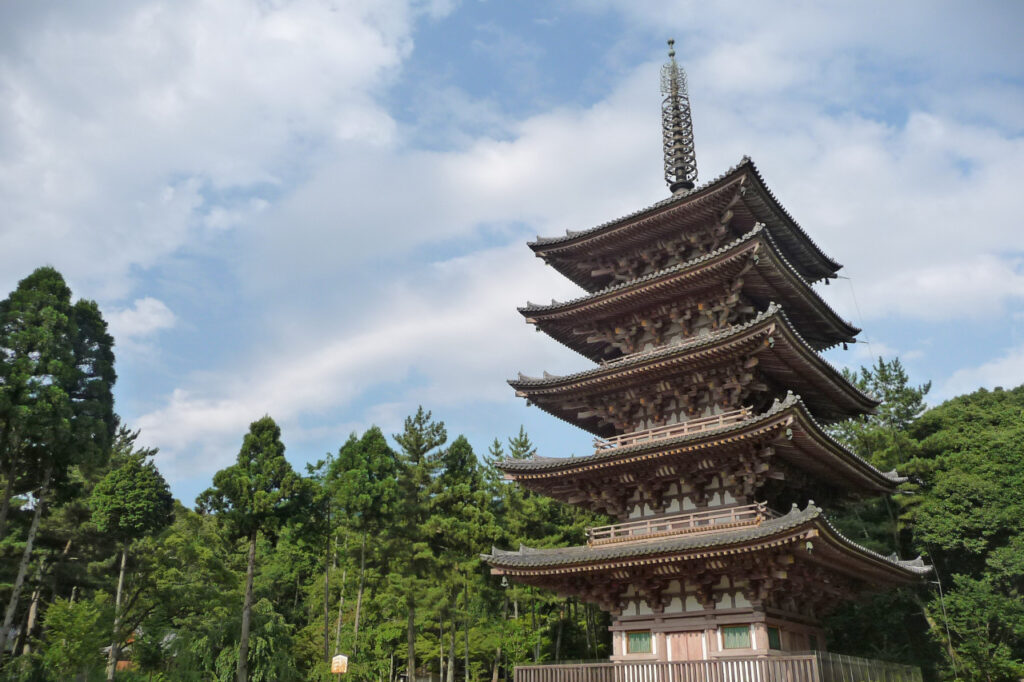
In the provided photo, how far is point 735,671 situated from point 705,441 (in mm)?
6159

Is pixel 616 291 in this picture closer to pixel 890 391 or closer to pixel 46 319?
pixel 46 319

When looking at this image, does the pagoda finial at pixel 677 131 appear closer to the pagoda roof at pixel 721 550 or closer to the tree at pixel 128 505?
the pagoda roof at pixel 721 550

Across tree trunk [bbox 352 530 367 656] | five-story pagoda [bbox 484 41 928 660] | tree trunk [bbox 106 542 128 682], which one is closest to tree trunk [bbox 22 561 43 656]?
tree trunk [bbox 106 542 128 682]

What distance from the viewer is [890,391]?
150ft

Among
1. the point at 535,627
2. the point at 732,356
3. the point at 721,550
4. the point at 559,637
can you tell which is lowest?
the point at 559,637

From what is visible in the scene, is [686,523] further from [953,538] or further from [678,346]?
[953,538]

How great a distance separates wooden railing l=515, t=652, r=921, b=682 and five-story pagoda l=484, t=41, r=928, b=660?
1.43m

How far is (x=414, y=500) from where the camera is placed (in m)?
45.8

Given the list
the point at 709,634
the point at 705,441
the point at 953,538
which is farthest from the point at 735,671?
the point at 953,538

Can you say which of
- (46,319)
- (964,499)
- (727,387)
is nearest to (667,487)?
(727,387)

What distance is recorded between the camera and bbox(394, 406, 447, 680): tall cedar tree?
4178cm

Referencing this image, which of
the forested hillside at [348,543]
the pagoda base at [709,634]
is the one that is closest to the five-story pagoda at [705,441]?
the pagoda base at [709,634]

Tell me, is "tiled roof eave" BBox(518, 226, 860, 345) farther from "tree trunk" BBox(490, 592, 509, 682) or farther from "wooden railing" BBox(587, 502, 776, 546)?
"tree trunk" BBox(490, 592, 509, 682)

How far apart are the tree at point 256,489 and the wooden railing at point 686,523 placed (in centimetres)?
2087
